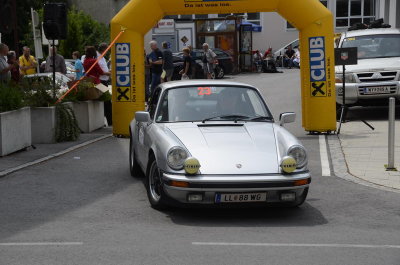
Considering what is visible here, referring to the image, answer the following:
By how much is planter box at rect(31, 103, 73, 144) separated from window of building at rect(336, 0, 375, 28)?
43.1 metres

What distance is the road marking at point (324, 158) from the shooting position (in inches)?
438

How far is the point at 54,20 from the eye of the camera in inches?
639

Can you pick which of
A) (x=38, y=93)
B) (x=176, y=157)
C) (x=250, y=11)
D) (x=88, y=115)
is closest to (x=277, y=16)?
(x=88, y=115)

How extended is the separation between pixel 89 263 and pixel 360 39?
14404 mm

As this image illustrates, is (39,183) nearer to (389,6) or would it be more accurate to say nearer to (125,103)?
(125,103)

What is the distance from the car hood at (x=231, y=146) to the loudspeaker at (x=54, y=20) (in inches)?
309

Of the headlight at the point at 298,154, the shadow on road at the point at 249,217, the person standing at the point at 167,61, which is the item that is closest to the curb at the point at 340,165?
the shadow on road at the point at 249,217

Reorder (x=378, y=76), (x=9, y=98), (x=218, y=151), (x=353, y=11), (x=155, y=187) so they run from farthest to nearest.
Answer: (x=353, y=11) → (x=378, y=76) → (x=9, y=98) → (x=155, y=187) → (x=218, y=151)

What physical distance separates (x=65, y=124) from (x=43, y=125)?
452 mm

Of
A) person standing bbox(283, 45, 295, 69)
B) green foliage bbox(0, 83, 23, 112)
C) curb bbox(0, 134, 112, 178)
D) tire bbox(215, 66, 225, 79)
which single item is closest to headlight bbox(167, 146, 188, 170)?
curb bbox(0, 134, 112, 178)

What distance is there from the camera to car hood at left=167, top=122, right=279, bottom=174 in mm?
7859

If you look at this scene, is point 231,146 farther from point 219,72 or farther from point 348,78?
point 219,72

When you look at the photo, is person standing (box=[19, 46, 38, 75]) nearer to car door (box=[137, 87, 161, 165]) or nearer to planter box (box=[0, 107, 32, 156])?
planter box (box=[0, 107, 32, 156])

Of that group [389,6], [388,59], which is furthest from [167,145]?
[389,6]
